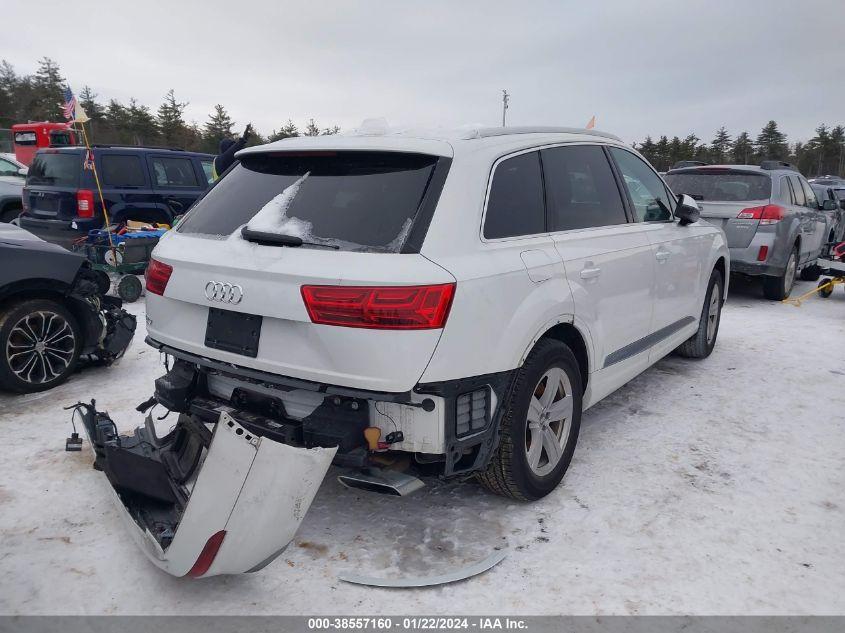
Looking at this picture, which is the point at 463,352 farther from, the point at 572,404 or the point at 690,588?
the point at 690,588

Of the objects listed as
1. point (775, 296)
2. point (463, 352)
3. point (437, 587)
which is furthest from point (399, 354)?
point (775, 296)

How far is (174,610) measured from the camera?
2369mm

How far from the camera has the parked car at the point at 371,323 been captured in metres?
2.34

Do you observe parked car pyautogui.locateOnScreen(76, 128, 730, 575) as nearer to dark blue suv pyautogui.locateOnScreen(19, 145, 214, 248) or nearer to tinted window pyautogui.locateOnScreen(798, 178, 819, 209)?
dark blue suv pyautogui.locateOnScreen(19, 145, 214, 248)

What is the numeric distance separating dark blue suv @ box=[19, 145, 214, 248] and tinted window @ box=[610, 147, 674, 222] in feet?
22.6

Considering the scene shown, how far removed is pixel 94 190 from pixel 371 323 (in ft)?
27.1

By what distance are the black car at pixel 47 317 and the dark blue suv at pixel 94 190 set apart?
4228mm

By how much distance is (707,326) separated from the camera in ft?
18.4

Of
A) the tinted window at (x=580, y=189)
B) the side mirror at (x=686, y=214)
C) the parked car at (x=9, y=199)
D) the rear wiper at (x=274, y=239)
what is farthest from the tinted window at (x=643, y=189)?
the parked car at (x=9, y=199)

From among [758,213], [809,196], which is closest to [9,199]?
[758,213]

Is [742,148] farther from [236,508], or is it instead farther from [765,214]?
[236,508]

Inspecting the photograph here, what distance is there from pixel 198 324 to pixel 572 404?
1.93 metres

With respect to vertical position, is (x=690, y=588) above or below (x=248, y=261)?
below

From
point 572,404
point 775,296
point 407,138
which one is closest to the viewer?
point 407,138
